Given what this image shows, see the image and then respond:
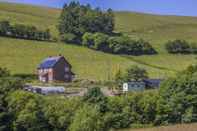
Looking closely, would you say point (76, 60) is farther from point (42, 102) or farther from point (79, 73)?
point (42, 102)

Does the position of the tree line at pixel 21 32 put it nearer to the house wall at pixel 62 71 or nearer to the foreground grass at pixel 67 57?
the foreground grass at pixel 67 57

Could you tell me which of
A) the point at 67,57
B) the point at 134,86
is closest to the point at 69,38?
the point at 67,57

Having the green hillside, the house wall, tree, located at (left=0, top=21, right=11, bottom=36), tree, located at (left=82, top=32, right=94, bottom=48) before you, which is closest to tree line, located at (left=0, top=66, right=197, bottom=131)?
the house wall

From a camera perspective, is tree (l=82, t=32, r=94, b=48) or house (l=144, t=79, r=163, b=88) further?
tree (l=82, t=32, r=94, b=48)

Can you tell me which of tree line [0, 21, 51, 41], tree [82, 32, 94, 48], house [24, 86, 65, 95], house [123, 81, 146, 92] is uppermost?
tree line [0, 21, 51, 41]

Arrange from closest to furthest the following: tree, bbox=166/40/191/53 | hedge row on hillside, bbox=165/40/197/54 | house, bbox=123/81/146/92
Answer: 1. house, bbox=123/81/146/92
2. hedge row on hillside, bbox=165/40/197/54
3. tree, bbox=166/40/191/53

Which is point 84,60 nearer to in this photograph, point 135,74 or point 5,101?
point 135,74

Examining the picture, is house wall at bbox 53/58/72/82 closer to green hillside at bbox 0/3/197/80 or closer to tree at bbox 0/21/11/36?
green hillside at bbox 0/3/197/80

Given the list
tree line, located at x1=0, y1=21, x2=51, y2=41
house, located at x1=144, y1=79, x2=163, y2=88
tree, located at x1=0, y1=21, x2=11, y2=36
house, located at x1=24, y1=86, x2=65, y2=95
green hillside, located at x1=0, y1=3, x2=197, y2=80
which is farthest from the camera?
tree line, located at x1=0, y1=21, x2=51, y2=41
